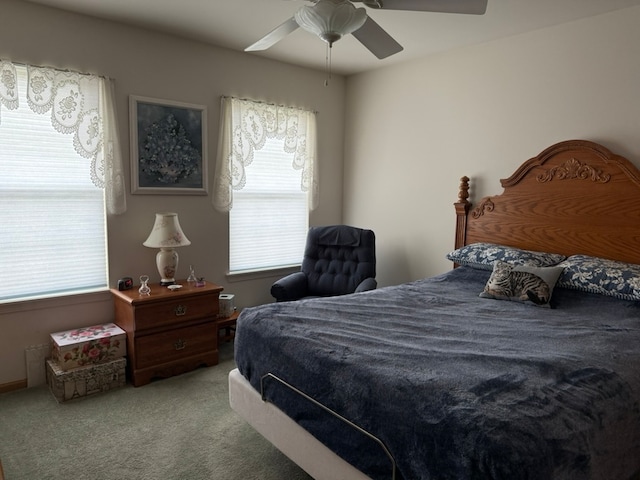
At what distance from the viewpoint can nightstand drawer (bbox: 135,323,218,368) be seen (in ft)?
9.85

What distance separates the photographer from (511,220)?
10.8 feet

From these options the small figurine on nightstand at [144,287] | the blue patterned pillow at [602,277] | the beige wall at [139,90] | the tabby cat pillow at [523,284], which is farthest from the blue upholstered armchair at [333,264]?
the blue patterned pillow at [602,277]

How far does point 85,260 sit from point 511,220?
3211 millimetres

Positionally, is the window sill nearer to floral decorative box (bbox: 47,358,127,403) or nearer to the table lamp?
the table lamp

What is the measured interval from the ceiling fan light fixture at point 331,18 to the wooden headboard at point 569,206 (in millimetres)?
1908

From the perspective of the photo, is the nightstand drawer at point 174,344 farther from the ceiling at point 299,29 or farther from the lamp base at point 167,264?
the ceiling at point 299,29

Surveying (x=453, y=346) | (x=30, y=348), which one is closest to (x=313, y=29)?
(x=453, y=346)

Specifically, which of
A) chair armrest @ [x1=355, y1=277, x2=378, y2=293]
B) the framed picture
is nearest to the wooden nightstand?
the framed picture

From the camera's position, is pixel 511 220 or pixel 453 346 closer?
pixel 453 346

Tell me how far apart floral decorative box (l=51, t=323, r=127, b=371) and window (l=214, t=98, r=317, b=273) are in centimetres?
122

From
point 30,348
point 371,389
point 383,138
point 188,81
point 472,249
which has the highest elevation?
point 188,81

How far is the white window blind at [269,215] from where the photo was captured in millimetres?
3979

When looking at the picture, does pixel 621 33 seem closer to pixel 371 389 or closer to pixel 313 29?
pixel 313 29

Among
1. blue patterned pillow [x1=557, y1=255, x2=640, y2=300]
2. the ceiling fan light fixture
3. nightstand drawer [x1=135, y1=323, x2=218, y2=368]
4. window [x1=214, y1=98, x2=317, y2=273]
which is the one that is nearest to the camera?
the ceiling fan light fixture
